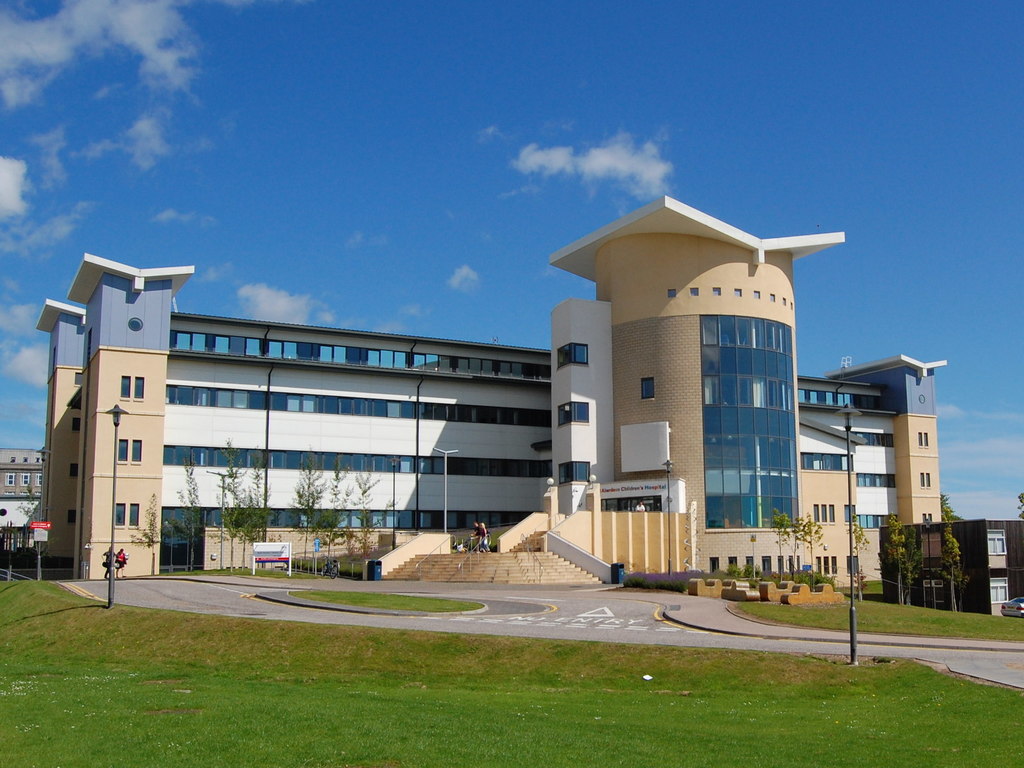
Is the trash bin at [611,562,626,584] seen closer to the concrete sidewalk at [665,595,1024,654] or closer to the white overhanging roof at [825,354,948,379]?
the concrete sidewalk at [665,595,1024,654]

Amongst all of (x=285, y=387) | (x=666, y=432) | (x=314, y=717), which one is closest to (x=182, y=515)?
(x=285, y=387)

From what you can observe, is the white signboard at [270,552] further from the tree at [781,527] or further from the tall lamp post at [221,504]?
the tree at [781,527]

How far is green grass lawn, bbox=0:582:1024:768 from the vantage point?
13461 millimetres

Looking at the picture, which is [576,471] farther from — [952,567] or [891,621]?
[891,621]

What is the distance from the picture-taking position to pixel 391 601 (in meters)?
34.5

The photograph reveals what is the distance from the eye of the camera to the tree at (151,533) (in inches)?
2212

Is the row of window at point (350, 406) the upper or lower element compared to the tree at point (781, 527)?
upper

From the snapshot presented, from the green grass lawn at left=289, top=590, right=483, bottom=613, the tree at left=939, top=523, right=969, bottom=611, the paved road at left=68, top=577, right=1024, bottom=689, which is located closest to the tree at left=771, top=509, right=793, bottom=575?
the tree at left=939, top=523, right=969, bottom=611

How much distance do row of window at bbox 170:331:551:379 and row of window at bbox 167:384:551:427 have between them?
103 inches

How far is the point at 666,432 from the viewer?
5941cm

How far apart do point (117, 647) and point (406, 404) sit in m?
43.4

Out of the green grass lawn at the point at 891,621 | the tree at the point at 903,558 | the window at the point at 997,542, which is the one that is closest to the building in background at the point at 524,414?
the tree at the point at 903,558

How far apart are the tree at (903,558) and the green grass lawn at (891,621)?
2066cm

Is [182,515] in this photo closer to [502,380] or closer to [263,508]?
[263,508]
